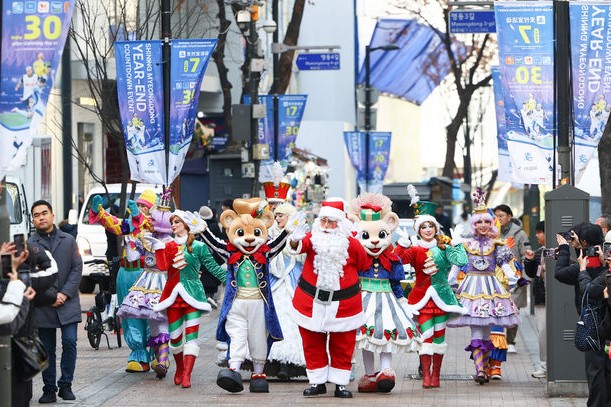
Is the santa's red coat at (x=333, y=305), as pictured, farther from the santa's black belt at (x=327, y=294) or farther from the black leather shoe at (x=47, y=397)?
the black leather shoe at (x=47, y=397)

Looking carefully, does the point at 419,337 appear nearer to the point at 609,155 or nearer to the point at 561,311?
the point at 561,311

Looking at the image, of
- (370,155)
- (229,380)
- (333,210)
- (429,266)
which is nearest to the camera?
(229,380)

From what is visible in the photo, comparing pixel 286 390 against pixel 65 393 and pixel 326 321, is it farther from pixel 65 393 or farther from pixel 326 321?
pixel 65 393

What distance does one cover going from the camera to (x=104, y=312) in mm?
20125

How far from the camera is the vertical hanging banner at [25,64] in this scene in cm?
1082

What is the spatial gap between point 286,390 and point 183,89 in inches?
204

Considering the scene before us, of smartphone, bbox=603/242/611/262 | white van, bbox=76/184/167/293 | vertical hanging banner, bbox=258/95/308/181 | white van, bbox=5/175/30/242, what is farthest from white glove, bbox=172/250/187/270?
vertical hanging banner, bbox=258/95/308/181

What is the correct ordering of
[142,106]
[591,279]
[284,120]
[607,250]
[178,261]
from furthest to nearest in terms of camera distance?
[284,120], [142,106], [178,261], [591,279], [607,250]

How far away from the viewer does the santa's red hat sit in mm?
14477

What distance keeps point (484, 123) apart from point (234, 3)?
45541 millimetres

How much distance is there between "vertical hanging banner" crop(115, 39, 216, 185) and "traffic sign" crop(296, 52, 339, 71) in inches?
671

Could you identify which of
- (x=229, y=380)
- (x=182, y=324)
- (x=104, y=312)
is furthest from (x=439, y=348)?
(x=104, y=312)

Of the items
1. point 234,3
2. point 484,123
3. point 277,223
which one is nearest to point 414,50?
point 484,123

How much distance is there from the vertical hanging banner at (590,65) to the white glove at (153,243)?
4.14 m
